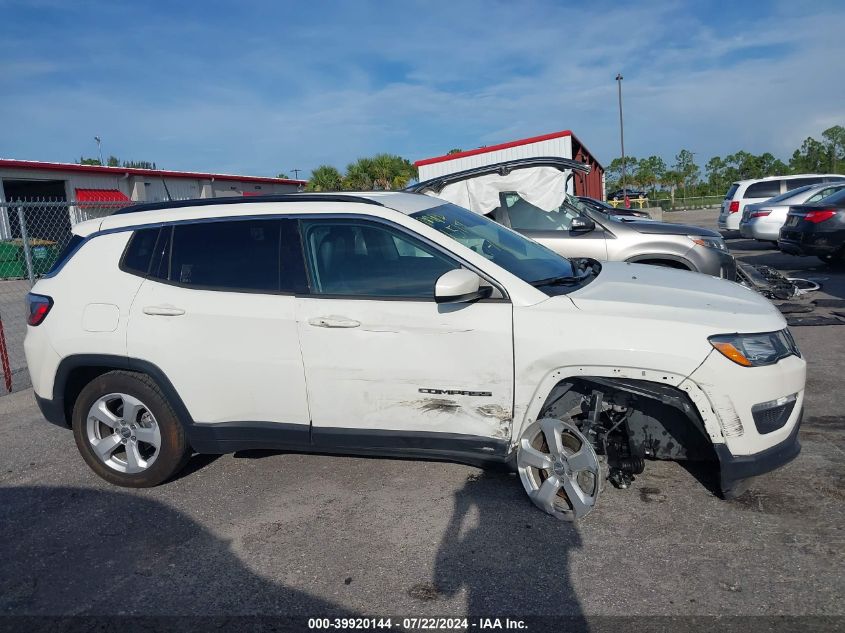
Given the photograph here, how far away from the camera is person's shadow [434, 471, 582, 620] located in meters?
3.05

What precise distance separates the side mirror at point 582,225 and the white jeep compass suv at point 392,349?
3405 mm

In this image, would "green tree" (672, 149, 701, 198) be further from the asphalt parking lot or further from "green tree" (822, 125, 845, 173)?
the asphalt parking lot

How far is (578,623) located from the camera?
9.44 feet

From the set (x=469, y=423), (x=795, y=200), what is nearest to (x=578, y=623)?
(x=469, y=423)

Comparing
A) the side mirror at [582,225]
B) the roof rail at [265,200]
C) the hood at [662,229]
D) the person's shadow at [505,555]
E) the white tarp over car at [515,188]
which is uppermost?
the white tarp over car at [515,188]

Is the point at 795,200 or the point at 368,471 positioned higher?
the point at 795,200

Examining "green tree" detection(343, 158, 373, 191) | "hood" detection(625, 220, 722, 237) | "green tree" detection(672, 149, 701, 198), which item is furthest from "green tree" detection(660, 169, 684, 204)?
"hood" detection(625, 220, 722, 237)

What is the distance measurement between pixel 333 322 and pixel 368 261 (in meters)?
0.41

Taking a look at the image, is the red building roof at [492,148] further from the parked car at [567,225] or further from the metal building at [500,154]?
the parked car at [567,225]

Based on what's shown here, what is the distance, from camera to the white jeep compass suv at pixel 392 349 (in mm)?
3455

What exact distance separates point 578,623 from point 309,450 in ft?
6.21

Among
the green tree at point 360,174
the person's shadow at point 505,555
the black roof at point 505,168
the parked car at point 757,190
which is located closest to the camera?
the person's shadow at point 505,555

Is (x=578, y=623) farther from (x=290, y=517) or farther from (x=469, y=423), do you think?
(x=290, y=517)

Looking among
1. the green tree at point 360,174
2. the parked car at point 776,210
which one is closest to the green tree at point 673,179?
the green tree at point 360,174
